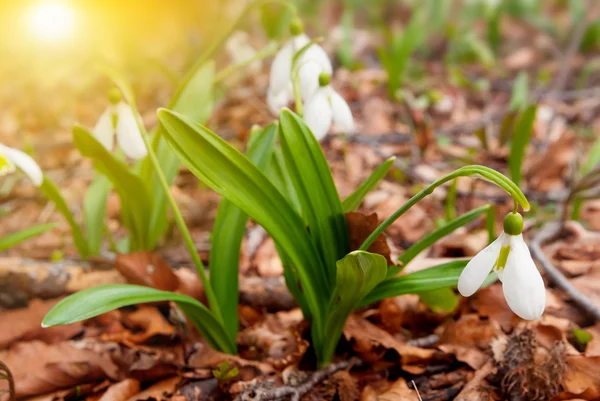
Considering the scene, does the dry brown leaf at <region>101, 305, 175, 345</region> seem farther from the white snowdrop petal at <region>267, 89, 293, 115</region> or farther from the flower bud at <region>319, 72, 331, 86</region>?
the flower bud at <region>319, 72, 331, 86</region>

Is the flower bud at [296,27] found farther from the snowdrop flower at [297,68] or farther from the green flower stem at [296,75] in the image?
the green flower stem at [296,75]

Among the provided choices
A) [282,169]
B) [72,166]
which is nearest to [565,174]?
[282,169]

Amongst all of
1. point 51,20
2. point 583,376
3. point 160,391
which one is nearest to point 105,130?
point 160,391

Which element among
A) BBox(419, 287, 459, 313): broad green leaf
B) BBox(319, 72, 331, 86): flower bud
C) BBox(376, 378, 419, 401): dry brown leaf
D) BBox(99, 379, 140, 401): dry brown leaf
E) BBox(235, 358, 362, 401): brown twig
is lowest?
BBox(376, 378, 419, 401): dry brown leaf

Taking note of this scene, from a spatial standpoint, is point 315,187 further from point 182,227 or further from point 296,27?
point 296,27

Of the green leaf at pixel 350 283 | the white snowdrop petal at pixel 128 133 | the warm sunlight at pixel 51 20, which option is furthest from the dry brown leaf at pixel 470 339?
the warm sunlight at pixel 51 20

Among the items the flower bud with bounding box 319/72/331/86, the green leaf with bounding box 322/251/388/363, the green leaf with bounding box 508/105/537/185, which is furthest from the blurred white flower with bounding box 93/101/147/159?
the green leaf with bounding box 508/105/537/185

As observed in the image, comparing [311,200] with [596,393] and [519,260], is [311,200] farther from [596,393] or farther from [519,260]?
[596,393]

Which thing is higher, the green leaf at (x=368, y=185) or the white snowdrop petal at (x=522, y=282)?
the green leaf at (x=368, y=185)
